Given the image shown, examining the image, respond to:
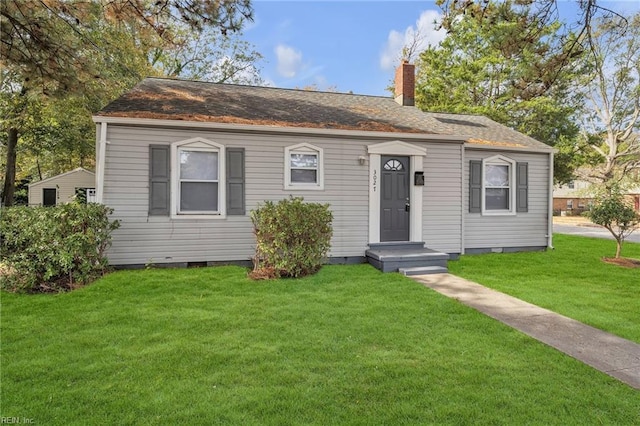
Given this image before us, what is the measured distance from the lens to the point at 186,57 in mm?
21094

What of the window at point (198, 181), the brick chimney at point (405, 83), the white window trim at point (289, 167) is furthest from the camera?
the brick chimney at point (405, 83)

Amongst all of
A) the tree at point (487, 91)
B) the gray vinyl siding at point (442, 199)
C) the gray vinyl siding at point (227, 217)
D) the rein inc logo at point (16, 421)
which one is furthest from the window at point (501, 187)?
the rein inc logo at point (16, 421)

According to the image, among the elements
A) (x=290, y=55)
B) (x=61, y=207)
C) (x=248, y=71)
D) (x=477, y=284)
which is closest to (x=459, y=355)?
(x=477, y=284)

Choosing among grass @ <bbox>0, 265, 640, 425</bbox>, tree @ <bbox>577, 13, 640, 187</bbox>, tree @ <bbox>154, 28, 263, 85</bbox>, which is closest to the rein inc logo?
grass @ <bbox>0, 265, 640, 425</bbox>

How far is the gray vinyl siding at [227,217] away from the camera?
6.86m

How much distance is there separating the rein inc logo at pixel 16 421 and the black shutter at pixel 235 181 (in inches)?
203

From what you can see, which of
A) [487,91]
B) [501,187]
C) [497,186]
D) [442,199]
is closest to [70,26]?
[442,199]

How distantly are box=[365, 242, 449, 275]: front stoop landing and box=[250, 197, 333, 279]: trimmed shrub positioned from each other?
143 cm

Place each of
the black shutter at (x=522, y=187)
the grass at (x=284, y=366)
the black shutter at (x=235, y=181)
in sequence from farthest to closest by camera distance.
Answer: the black shutter at (x=522, y=187) → the black shutter at (x=235, y=181) → the grass at (x=284, y=366)

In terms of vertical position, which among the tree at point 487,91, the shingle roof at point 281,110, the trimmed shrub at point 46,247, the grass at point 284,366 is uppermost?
the tree at point 487,91

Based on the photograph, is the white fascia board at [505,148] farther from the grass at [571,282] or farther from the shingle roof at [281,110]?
the grass at [571,282]

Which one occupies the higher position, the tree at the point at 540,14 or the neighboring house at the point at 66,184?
the tree at the point at 540,14

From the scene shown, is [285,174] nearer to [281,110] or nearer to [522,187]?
[281,110]

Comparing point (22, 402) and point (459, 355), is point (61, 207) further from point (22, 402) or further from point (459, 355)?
point (459, 355)
